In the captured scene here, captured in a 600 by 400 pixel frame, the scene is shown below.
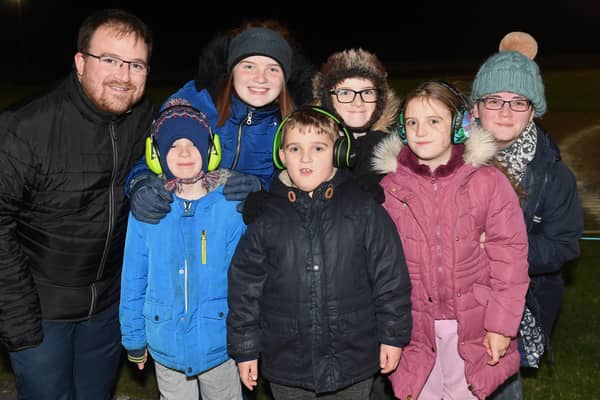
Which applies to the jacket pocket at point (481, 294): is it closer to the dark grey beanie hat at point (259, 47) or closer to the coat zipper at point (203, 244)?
the coat zipper at point (203, 244)

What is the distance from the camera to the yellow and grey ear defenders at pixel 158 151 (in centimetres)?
353

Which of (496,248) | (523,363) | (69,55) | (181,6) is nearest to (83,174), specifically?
(496,248)

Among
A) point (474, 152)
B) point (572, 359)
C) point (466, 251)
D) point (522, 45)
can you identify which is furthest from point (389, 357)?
point (572, 359)

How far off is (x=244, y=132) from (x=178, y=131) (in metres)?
0.68

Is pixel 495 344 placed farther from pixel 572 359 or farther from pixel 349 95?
pixel 572 359

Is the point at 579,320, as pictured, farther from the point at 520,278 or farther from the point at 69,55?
the point at 69,55

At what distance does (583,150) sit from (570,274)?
6575mm

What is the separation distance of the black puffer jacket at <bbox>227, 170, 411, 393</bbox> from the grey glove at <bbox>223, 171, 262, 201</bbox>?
0.67ft

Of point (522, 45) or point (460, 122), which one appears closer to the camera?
point (460, 122)

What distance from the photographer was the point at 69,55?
44.4 meters

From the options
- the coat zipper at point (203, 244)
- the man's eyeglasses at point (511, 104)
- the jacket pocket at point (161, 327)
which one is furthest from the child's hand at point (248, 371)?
the man's eyeglasses at point (511, 104)

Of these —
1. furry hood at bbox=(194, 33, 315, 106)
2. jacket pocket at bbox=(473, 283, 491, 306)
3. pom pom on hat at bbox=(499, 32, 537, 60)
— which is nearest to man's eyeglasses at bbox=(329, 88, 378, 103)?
furry hood at bbox=(194, 33, 315, 106)

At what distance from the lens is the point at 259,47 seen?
3955 millimetres

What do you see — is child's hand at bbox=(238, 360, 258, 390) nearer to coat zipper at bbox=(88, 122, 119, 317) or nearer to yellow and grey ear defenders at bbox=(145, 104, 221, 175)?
coat zipper at bbox=(88, 122, 119, 317)
